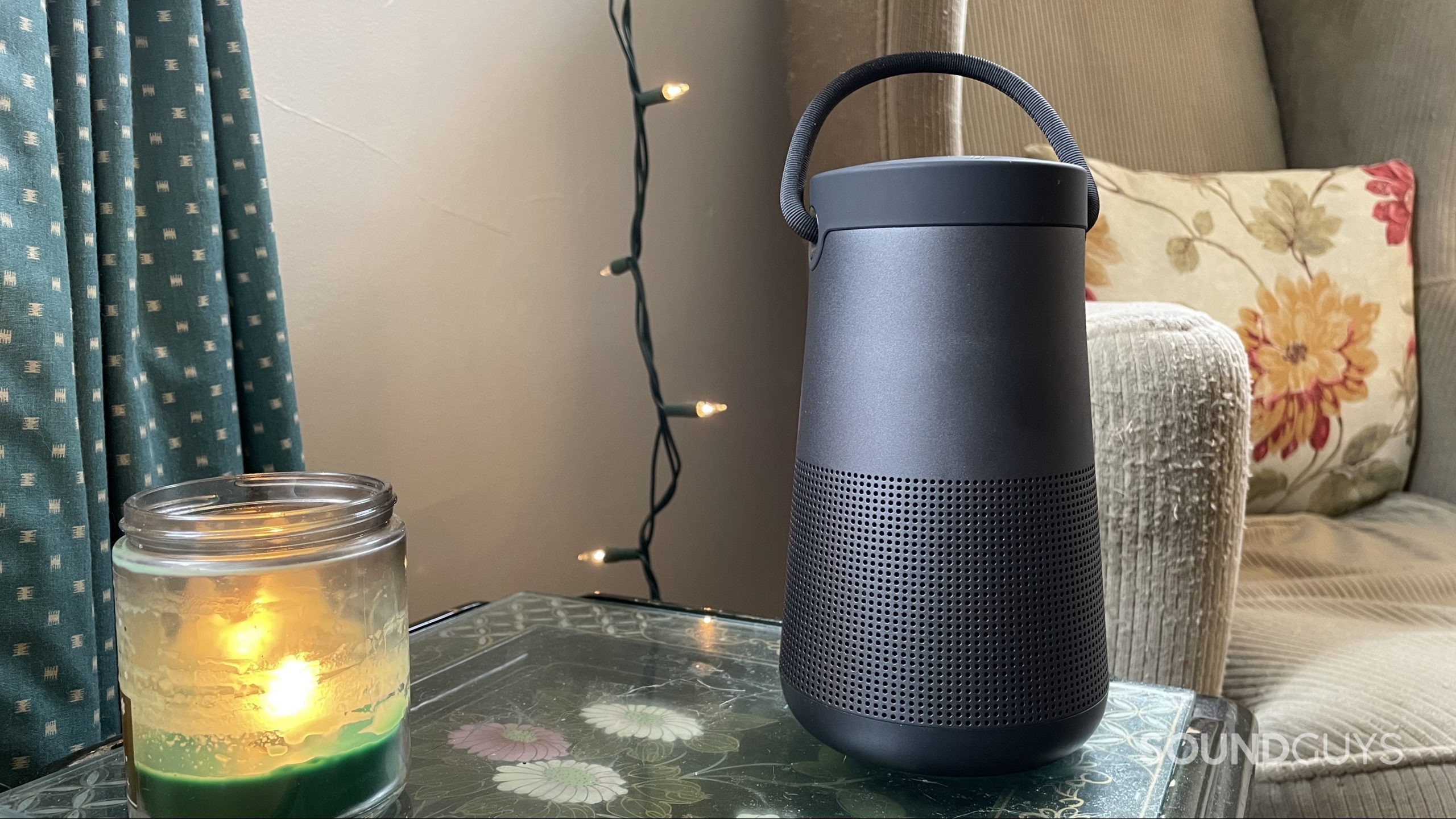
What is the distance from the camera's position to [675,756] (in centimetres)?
48

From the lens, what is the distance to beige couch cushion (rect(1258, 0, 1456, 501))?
120 cm

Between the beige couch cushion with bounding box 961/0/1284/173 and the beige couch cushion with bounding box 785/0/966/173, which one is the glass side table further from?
the beige couch cushion with bounding box 961/0/1284/173

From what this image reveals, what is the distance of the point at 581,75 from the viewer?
1.02 m

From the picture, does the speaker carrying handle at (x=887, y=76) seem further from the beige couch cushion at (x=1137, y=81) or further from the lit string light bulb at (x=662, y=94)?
the beige couch cushion at (x=1137, y=81)

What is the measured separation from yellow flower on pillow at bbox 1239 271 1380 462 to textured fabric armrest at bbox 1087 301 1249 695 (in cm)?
49

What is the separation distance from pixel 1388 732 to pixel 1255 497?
51 centimetres

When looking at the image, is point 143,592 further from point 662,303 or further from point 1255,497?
point 1255,497

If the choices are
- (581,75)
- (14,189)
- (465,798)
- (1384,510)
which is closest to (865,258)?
(465,798)

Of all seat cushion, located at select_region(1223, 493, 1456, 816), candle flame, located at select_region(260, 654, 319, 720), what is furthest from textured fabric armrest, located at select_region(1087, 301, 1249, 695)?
candle flame, located at select_region(260, 654, 319, 720)

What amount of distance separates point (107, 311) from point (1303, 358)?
1.10 metres

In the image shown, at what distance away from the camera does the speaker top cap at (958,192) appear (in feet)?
1.34

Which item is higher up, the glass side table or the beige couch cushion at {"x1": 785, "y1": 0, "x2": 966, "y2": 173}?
the beige couch cushion at {"x1": 785, "y1": 0, "x2": 966, "y2": 173}

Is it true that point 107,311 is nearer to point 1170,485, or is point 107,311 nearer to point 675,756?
point 675,756

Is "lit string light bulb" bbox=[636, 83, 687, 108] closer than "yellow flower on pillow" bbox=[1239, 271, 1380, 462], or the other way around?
"lit string light bulb" bbox=[636, 83, 687, 108]
